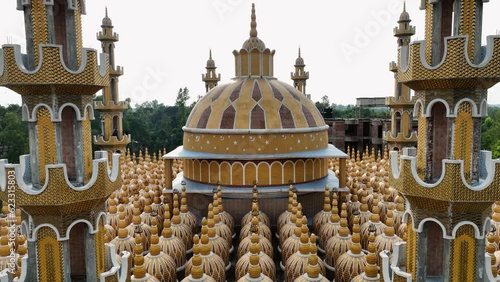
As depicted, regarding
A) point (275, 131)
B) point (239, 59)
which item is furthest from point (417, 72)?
point (239, 59)

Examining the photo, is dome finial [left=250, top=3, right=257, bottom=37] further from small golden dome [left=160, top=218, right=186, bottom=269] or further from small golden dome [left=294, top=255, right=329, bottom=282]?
small golden dome [left=294, top=255, right=329, bottom=282]

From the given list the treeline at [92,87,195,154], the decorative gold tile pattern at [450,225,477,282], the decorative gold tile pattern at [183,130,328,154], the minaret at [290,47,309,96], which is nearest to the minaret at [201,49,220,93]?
the minaret at [290,47,309,96]

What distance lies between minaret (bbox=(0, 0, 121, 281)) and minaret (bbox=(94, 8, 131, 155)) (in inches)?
515

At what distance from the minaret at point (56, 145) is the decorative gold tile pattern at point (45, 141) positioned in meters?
0.02

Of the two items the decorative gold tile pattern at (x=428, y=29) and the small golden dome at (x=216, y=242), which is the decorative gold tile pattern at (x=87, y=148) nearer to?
the small golden dome at (x=216, y=242)

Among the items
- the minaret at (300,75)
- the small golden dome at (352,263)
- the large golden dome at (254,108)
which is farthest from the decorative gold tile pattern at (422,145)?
Answer: the minaret at (300,75)

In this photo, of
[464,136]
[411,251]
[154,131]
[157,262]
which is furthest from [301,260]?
[154,131]

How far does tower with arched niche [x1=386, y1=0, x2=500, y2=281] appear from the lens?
21.7ft

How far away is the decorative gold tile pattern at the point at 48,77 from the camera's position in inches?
259

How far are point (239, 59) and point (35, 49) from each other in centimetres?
1246

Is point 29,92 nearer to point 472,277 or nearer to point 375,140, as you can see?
point 472,277

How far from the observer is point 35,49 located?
6.83 m

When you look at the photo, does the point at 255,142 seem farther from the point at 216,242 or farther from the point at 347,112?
the point at 347,112

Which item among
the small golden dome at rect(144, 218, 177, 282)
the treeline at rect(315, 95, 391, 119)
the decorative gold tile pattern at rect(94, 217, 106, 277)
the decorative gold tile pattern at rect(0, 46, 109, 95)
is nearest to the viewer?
the decorative gold tile pattern at rect(0, 46, 109, 95)
